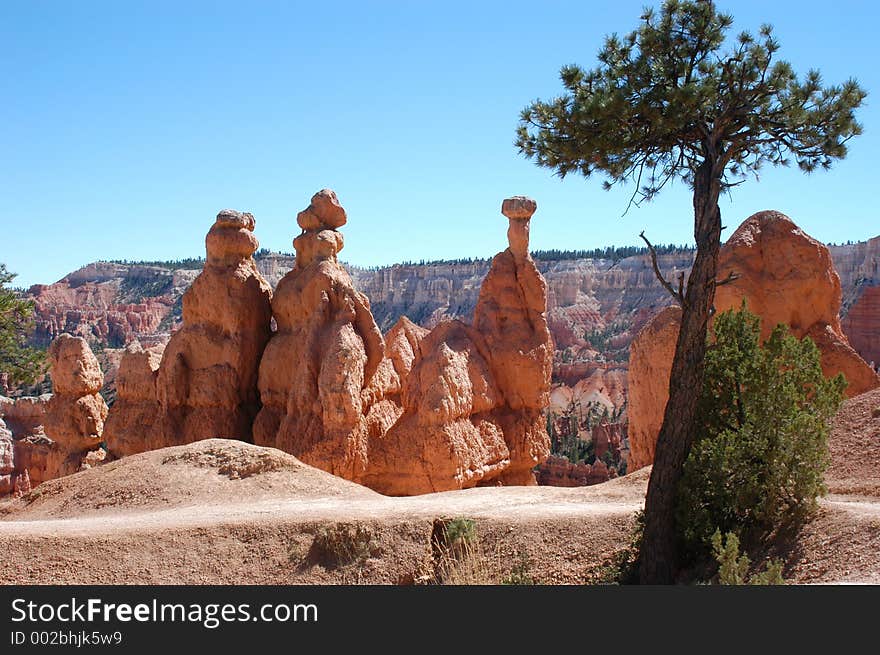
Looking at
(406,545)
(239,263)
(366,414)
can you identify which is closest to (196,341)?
(239,263)

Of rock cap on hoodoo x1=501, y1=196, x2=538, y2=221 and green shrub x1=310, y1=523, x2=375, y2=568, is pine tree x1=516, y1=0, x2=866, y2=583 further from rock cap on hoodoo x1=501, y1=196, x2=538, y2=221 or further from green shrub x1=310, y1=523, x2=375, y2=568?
rock cap on hoodoo x1=501, y1=196, x2=538, y2=221

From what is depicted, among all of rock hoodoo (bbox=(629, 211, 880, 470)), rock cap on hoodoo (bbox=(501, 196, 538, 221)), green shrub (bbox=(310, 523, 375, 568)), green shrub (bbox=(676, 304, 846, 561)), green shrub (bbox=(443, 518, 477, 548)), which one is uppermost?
rock cap on hoodoo (bbox=(501, 196, 538, 221))

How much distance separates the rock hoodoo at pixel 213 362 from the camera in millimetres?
19547

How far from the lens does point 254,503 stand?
12992 millimetres

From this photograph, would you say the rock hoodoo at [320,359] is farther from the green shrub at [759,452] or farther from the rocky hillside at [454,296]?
the rocky hillside at [454,296]

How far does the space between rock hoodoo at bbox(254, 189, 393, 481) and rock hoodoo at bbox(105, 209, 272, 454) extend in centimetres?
67

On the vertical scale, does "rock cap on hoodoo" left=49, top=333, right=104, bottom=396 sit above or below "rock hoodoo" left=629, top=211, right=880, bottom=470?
below

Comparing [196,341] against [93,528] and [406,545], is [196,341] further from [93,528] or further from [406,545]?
[406,545]

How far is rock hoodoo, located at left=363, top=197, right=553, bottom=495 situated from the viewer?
18.9 m

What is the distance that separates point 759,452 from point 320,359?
10.6 m

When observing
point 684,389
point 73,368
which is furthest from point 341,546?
point 73,368

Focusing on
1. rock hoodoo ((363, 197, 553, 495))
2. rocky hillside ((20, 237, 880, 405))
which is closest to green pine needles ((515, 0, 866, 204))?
rock hoodoo ((363, 197, 553, 495))

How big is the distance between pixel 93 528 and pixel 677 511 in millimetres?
7219

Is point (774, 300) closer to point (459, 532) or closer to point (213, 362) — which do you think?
point (459, 532)
